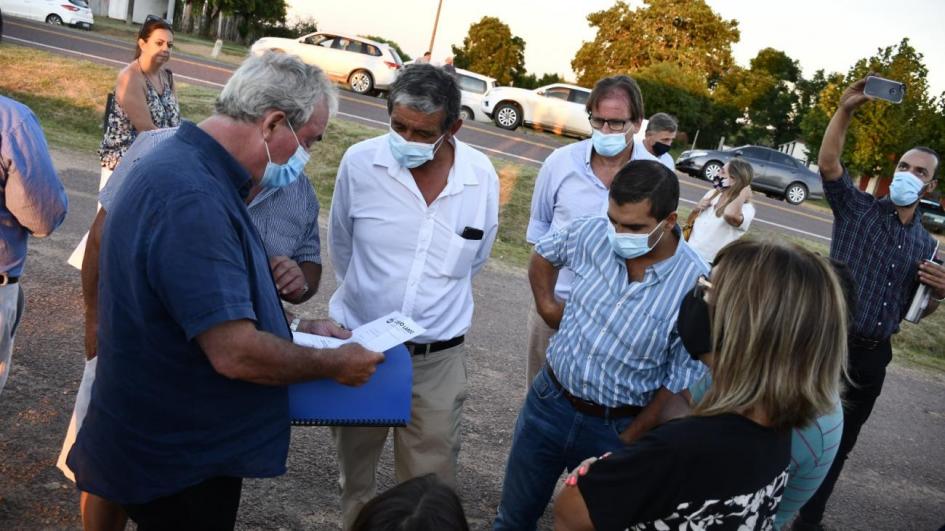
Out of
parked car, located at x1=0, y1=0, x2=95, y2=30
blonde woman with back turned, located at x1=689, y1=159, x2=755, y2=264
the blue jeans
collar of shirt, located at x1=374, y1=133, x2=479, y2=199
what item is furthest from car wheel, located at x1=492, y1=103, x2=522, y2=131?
the blue jeans

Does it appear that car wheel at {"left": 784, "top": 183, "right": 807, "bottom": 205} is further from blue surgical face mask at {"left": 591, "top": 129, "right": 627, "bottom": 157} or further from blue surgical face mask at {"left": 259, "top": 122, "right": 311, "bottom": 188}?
blue surgical face mask at {"left": 259, "top": 122, "right": 311, "bottom": 188}

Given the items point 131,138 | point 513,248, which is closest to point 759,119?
→ point 513,248

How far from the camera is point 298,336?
105 inches

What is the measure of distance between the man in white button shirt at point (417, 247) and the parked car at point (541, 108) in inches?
775

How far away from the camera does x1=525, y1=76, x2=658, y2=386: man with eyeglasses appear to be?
4.30 meters

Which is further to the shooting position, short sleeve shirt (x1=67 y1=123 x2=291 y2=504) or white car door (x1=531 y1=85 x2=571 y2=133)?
white car door (x1=531 y1=85 x2=571 y2=133)

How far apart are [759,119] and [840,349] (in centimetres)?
5205

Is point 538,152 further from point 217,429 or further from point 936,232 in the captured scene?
point 217,429

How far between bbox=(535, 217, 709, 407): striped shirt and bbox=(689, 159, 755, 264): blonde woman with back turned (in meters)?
4.14

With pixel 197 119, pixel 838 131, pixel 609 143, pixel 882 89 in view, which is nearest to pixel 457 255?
pixel 609 143

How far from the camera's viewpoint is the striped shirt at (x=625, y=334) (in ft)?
9.22

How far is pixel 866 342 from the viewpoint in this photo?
4348 millimetres

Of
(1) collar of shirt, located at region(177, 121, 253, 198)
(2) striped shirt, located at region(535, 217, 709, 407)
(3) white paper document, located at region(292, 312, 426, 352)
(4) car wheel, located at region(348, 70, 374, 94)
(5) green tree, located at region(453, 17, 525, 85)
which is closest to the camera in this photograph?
(1) collar of shirt, located at region(177, 121, 253, 198)

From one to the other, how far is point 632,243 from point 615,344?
15.0 inches
